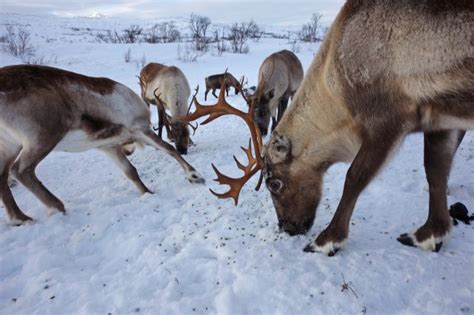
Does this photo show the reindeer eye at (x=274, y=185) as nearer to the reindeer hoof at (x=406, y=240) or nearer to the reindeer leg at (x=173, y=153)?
the reindeer hoof at (x=406, y=240)

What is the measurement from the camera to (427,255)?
9.31 ft

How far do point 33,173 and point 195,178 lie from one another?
6.11ft

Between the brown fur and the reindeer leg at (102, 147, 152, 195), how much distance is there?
2048 millimetres

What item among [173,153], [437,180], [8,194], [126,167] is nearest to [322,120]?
[437,180]

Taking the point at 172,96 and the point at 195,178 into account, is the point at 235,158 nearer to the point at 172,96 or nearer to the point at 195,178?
the point at 195,178

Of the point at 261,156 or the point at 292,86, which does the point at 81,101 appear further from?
the point at 292,86

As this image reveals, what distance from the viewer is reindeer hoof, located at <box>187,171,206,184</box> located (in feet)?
16.1

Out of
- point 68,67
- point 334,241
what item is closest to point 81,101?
point 334,241

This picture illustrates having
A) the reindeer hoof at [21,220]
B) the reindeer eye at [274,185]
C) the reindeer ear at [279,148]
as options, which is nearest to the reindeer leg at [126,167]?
the reindeer hoof at [21,220]

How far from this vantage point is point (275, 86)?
7977 millimetres

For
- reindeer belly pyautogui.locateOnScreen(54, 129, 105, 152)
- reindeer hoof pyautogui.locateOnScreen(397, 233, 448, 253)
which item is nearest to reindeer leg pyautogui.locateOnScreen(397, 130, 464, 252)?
reindeer hoof pyautogui.locateOnScreen(397, 233, 448, 253)

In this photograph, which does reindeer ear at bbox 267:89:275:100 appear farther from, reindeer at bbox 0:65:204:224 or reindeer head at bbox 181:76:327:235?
reindeer head at bbox 181:76:327:235

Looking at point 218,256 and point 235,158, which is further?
point 235,158

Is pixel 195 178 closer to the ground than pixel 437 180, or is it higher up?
closer to the ground
